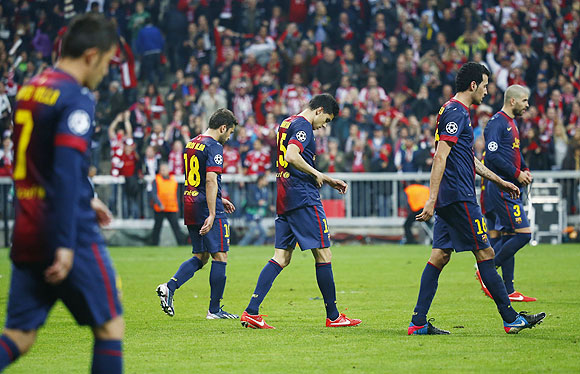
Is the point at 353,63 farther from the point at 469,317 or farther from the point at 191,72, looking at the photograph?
the point at 469,317

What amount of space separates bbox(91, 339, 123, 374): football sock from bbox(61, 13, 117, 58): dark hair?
143 cm

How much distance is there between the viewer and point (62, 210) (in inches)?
167

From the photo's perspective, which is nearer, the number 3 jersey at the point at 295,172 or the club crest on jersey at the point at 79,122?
the club crest on jersey at the point at 79,122

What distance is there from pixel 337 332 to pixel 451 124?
2.18 meters

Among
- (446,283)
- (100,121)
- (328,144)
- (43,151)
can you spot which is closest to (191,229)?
(446,283)

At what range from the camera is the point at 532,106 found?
79.8 feet

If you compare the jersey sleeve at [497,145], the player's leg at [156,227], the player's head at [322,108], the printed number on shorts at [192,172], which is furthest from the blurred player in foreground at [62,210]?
the player's leg at [156,227]

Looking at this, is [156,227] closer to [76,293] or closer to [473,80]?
[473,80]

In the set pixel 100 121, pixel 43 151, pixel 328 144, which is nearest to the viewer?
pixel 43 151

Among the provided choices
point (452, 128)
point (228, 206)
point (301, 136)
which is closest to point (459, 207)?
point (452, 128)

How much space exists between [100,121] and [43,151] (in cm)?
2030

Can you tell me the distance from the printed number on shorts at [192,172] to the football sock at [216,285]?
924 mm

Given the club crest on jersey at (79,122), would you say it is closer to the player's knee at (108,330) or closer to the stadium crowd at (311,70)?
the player's knee at (108,330)

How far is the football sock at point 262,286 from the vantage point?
8820mm
